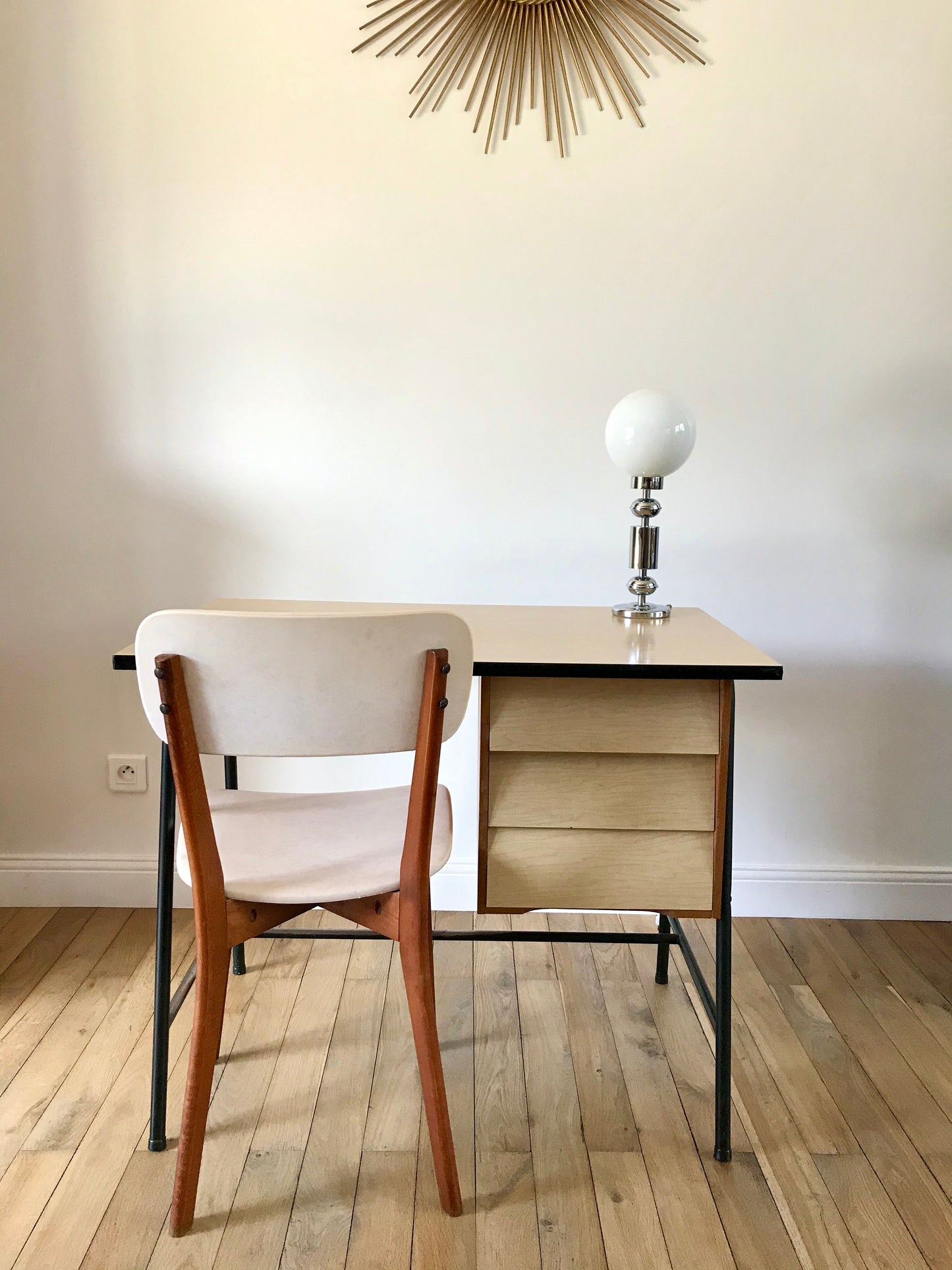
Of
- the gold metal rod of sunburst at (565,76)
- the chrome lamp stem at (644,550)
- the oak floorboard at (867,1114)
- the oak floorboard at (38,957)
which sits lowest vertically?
the oak floorboard at (867,1114)

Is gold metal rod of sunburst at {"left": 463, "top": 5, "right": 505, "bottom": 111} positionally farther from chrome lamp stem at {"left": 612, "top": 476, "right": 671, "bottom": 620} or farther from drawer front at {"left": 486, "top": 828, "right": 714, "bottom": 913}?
drawer front at {"left": 486, "top": 828, "right": 714, "bottom": 913}

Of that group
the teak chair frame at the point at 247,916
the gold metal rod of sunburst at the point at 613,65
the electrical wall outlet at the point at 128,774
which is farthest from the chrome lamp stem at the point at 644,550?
the electrical wall outlet at the point at 128,774

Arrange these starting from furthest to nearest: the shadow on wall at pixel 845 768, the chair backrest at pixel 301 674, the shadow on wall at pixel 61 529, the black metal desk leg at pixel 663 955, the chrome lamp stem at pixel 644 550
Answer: the shadow on wall at pixel 845 768, the shadow on wall at pixel 61 529, the black metal desk leg at pixel 663 955, the chrome lamp stem at pixel 644 550, the chair backrest at pixel 301 674

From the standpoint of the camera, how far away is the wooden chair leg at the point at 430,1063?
4.55 feet

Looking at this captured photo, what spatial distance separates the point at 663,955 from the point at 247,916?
3.24 feet

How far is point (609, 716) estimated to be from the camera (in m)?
1.52

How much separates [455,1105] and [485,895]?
0.37 m

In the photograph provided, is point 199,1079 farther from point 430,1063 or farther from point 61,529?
point 61,529

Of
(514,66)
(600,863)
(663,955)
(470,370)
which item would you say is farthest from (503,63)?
(663,955)

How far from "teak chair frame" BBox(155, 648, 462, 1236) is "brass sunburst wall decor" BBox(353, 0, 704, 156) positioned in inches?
55.6

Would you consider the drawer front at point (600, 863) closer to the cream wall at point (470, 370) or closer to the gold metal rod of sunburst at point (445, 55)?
the cream wall at point (470, 370)

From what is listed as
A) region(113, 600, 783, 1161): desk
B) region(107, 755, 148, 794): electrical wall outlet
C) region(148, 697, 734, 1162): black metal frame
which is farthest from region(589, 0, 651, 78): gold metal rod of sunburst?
region(107, 755, 148, 794): electrical wall outlet

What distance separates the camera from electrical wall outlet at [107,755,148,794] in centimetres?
234

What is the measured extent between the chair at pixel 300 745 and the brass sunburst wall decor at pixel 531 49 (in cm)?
137
